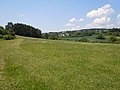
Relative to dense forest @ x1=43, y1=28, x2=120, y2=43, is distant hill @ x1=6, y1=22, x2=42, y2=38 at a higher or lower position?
higher

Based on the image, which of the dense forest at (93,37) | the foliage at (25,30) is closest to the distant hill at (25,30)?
the foliage at (25,30)

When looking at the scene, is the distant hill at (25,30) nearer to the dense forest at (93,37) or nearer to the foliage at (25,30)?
the foliage at (25,30)

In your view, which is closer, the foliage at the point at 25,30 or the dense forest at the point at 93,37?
the dense forest at the point at 93,37

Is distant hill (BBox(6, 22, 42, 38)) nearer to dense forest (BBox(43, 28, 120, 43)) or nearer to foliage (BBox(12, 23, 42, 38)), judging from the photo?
foliage (BBox(12, 23, 42, 38))

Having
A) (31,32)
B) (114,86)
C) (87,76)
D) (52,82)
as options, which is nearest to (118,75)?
(87,76)

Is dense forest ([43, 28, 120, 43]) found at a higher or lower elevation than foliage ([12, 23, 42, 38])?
lower

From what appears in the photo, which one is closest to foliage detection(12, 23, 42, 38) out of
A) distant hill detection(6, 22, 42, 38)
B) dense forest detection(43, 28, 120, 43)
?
distant hill detection(6, 22, 42, 38)

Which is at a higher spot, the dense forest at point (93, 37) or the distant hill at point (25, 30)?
the distant hill at point (25, 30)

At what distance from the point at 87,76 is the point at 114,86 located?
9.38 feet

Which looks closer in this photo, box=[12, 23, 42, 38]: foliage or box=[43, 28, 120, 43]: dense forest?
box=[43, 28, 120, 43]: dense forest

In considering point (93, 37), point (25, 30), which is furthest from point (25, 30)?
point (93, 37)

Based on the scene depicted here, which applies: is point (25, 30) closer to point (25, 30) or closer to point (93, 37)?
point (25, 30)

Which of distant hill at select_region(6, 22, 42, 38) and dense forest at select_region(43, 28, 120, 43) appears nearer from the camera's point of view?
dense forest at select_region(43, 28, 120, 43)

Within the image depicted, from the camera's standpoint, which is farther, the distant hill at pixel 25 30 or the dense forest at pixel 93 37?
the distant hill at pixel 25 30
